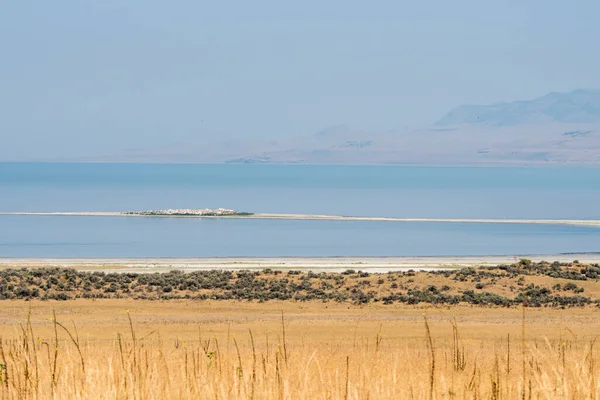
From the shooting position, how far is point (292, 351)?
12719 millimetres

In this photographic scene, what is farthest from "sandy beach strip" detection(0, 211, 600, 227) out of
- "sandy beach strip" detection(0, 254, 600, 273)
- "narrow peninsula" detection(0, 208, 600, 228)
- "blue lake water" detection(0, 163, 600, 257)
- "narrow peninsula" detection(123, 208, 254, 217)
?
"sandy beach strip" detection(0, 254, 600, 273)

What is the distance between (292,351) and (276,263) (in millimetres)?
33820

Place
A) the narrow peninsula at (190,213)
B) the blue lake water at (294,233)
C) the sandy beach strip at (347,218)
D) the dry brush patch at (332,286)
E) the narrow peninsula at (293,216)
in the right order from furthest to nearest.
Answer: the narrow peninsula at (190,213) → the narrow peninsula at (293,216) → the sandy beach strip at (347,218) → the blue lake water at (294,233) → the dry brush patch at (332,286)

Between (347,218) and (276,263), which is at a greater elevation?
(347,218)

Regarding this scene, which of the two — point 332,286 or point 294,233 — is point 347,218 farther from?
point 332,286

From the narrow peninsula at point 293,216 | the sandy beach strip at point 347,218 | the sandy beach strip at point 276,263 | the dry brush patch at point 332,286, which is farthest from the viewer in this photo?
the narrow peninsula at point 293,216

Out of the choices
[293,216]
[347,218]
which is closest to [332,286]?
[347,218]

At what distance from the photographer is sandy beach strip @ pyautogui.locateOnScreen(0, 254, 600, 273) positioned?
43.4 meters

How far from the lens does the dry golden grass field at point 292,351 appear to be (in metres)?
7.50

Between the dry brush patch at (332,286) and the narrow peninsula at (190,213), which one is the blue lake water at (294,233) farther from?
the dry brush patch at (332,286)

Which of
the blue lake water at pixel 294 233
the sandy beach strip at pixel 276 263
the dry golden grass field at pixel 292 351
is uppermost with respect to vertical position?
the blue lake water at pixel 294 233

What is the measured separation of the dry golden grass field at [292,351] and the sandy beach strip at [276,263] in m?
14.6

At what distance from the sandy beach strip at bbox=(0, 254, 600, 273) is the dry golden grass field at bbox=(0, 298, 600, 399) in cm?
1463

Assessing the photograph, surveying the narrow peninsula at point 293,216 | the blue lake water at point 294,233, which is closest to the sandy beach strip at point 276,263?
the blue lake water at point 294,233
